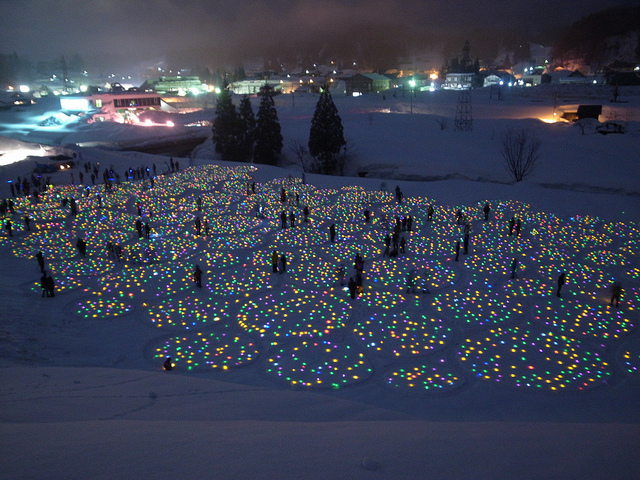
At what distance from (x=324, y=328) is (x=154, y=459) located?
6.28 m

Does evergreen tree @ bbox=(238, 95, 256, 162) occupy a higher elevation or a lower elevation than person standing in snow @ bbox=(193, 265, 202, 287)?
higher

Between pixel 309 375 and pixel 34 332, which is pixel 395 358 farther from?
pixel 34 332

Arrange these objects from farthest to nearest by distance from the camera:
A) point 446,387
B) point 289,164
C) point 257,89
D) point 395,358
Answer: point 257,89 → point 289,164 → point 395,358 → point 446,387

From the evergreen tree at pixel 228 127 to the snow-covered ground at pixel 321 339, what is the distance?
1531 centimetres

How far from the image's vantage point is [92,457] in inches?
184

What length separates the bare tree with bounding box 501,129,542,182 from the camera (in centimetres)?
2944

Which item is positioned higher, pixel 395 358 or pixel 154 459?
pixel 154 459

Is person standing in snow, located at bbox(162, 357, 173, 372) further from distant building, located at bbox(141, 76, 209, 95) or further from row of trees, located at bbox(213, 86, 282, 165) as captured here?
distant building, located at bbox(141, 76, 209, 95)

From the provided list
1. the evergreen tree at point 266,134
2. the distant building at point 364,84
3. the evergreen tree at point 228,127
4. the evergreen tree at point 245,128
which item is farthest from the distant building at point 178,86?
the evergreen tree at point 266,134

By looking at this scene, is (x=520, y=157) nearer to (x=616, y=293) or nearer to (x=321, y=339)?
(x=616, y=293)

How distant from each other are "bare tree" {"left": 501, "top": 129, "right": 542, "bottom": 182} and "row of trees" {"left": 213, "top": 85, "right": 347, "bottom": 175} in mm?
12591

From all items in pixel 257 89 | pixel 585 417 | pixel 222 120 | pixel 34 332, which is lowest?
pixel 585 417

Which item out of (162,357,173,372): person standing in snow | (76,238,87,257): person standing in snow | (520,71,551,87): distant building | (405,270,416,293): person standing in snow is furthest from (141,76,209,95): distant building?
(162,357,173,372): person standing in snow

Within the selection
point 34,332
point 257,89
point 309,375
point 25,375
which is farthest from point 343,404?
point 257,89
